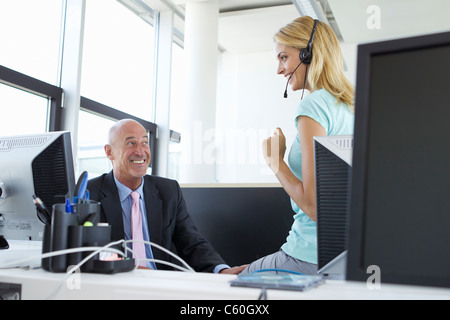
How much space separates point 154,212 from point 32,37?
1972 millimetres

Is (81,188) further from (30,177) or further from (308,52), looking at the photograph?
(308,52)

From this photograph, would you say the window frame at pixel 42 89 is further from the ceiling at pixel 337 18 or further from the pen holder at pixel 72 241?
the pen holder at pixel 72 241

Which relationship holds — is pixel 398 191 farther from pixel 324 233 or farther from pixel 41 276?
pixel 41 276

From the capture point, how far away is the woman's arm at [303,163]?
1.21m

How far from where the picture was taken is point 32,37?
122 inches

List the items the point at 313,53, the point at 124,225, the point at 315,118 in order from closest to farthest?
1. the point at 315,118
2. the point at 313,53
3. the point at 124,225

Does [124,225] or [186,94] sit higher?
[186,94]

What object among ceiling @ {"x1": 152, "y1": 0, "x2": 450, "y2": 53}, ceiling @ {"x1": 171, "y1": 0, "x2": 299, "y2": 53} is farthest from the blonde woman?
ceiling @ {"x1": 171, "y1": 0, "x2": 299, "y2": 53}

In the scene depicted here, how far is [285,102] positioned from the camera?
553cm

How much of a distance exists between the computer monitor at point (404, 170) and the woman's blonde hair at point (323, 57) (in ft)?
2.47

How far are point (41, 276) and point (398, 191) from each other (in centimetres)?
63

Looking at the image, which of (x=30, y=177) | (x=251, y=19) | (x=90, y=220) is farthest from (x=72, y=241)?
(x=251, y=19)

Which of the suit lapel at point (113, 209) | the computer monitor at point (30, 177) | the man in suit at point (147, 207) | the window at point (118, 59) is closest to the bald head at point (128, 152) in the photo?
the man in suit at point (147, 207)
